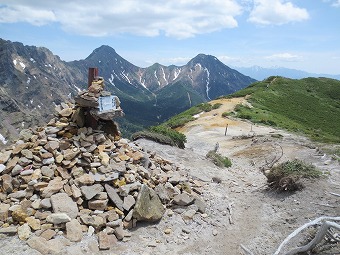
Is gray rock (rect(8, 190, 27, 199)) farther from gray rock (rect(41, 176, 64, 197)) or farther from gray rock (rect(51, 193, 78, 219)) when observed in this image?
gray rock (rect(51, 193, 78, 219))

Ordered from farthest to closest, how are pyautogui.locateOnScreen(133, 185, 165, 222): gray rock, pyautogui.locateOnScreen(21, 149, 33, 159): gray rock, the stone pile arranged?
pyautogui.locateOnScreen(21, 149, 33, 159): gray rock < pyautogui.locateOnScreen(133, 185, 165, 222): gray rock < the stone pile

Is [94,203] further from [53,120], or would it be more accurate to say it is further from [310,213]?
[310,213]

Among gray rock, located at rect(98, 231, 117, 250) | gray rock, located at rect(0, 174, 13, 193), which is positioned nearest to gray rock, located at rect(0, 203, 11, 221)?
gray rock, located at rect(0, 174, 13, 193)

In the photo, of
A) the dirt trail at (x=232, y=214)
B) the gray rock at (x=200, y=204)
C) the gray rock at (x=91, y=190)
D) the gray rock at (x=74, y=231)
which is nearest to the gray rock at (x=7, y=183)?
the dirt trail at (x=232, y=214)

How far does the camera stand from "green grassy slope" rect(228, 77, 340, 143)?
6097cm

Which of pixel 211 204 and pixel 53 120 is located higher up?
pixel 53 120

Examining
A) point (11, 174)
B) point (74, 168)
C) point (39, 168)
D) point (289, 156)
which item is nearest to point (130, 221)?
point (74, 168)

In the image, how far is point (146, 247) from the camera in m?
12.2

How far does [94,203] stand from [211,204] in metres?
5.90

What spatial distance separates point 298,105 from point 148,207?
7687cm

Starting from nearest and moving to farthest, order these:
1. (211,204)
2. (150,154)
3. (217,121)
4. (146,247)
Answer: (146,247)
(211,204)
(150,154)
(217,121)

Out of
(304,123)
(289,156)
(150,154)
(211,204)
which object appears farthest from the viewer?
(304,123)

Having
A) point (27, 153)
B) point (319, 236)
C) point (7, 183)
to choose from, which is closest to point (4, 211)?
point (7, 183)

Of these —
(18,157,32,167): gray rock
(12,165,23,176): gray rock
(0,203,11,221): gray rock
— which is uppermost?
(18,157,32,167): gray rock
